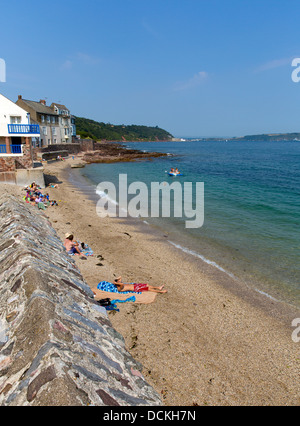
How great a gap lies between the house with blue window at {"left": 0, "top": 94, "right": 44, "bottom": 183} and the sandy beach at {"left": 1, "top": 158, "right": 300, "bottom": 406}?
13761 millimetres

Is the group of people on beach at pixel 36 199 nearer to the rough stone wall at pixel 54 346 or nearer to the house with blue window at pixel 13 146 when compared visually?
the house with blue window at pixel 13 146

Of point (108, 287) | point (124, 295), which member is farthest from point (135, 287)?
point (108, 287)

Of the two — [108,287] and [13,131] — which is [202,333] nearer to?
[108,287]

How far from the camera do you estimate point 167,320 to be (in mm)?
8367

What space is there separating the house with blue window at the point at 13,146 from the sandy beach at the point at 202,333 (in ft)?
45.1

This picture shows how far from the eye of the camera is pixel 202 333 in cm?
803

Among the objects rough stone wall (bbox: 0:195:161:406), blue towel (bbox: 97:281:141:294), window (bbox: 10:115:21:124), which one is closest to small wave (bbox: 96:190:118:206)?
window (bbox: 10:115:21:124)

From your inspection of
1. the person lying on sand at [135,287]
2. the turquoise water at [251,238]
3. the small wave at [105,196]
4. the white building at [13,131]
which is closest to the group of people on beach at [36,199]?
the white building at [13,131]

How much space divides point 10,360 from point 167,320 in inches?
218

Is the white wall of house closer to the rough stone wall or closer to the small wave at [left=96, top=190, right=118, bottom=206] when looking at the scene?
the small wave at [left=96, top=190, right=118, bottom=206]

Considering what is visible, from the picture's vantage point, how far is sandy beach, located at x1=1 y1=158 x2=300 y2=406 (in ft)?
20.1

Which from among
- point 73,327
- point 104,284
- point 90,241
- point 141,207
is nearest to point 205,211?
point 141,207

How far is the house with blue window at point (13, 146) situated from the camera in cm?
2303
